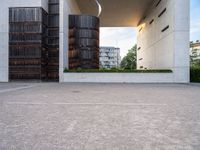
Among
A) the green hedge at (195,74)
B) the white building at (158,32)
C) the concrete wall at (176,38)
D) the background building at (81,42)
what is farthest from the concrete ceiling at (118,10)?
the green hedge at (195,74)

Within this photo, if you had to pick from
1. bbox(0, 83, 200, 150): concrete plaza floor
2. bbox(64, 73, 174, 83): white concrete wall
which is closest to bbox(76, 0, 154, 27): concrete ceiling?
bbox(64, 73, 174, 83): white concrete wall

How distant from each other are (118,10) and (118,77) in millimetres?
15857

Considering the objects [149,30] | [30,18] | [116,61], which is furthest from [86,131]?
[116,61]

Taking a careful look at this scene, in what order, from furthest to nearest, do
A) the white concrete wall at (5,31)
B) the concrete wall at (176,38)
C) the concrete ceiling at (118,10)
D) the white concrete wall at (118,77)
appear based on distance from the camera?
the concrete ceiling at (118,10) → the white concrete wall at (5,31) → the white concrete wall at (118,77) → the concrete wall at (176,38)

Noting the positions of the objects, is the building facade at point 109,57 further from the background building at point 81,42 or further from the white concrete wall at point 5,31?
the white concrete wall at point 5,31

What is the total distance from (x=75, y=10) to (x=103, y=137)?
31828mm

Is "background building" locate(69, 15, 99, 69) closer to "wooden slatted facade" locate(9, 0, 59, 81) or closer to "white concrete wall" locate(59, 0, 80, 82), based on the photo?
"white concrete wall" locate(59, 0, 80, 82)

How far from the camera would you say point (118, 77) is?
85.9 feet

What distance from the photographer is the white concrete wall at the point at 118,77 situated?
25.6 metres

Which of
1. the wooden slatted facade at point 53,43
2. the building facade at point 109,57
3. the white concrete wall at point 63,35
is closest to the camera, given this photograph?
the white concrete wall at point 63,35

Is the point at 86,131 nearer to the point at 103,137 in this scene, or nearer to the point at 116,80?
the point at 103,137

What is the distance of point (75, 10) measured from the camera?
112ft

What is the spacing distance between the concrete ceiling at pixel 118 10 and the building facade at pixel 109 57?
8517cm

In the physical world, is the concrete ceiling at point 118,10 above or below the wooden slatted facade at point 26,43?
above
